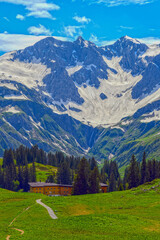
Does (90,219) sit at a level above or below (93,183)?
below

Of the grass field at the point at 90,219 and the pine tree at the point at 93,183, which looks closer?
the grass field at the point at 90,219

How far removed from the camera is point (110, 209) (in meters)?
83.6

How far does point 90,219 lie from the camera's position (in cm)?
6450

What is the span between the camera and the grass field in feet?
175

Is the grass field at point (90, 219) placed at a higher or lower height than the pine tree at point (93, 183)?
lower

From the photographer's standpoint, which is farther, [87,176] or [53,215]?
A: [87,176]

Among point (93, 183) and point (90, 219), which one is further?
point (93, 183)

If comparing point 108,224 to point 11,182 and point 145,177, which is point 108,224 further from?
point 11,182

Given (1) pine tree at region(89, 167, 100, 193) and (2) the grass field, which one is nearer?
(2) the grass field

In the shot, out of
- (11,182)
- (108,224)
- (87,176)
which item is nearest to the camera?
(108,224)

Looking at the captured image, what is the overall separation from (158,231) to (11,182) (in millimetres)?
146940

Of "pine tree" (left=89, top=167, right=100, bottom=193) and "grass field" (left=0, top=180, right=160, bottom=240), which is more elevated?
"pine tree" (left=89, top=167, right=100, bottom=193)

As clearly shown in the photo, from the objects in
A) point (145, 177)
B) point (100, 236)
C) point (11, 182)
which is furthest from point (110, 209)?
point (11, 182)

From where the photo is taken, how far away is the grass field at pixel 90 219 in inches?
2100
